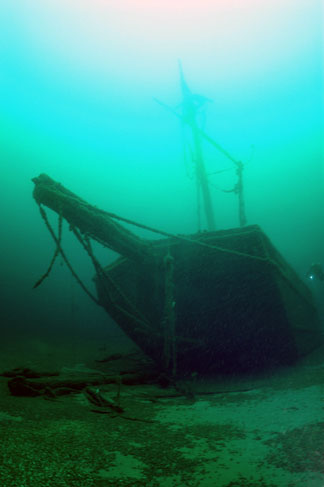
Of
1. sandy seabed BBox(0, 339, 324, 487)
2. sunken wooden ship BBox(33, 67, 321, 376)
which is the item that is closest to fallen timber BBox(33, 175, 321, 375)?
sunken wooden ship BBox(33, 67, 321, 376)

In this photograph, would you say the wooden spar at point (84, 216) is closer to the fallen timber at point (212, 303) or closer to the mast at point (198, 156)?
the fallen timber at point (212, 303)

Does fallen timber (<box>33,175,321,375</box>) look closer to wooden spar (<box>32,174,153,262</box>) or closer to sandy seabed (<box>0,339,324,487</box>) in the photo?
wooden spar (<box>32,174,153,262</box>)

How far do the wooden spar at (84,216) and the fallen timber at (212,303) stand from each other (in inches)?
2.2

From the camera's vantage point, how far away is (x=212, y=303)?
7.24 m

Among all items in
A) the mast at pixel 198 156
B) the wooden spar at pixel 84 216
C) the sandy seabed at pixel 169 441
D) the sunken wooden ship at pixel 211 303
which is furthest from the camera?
the mast at pixel 198 156

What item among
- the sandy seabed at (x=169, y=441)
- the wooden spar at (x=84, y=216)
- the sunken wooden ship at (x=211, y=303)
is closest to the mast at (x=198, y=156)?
the sunken wooden ship at (x=211, y=303)

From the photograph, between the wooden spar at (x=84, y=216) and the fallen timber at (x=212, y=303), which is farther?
the fallen timber at (x=212, y=303)

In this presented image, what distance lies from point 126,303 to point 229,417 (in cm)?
336

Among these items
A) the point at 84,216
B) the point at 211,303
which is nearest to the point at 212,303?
the point at 211,303

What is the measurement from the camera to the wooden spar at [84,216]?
552 centimetres

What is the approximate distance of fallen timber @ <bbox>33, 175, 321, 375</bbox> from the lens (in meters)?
6.97

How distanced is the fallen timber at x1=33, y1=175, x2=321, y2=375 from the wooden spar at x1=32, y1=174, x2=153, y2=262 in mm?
56

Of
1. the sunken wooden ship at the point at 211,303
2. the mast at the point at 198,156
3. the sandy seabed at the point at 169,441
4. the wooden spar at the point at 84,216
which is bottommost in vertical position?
the sandy seabed at the point at 169,441

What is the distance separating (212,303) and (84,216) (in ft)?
10.7
